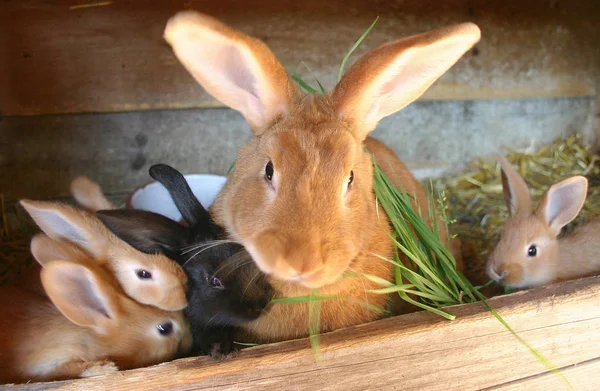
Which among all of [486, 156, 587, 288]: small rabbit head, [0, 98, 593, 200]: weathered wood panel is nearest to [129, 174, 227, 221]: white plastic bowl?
[0, 98, 593, 200]: weathered wood panel

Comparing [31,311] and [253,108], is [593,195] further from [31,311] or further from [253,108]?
[31,311]

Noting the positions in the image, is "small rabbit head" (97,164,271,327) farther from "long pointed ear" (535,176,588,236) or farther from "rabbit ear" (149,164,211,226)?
"long pointed ear" (535,176,588,236)

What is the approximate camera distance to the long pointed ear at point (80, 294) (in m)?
1.53

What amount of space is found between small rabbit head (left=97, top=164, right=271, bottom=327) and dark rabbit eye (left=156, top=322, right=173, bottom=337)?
5.8 inches

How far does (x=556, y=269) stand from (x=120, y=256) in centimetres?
192

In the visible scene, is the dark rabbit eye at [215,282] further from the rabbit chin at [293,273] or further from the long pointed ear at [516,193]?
the long pointed ear at [516,193]

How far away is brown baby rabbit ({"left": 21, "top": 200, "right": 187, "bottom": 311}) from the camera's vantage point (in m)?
1.76

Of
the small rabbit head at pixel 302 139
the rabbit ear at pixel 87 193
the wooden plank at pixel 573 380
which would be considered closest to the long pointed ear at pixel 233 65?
the small rabbit head at pixel 302 139

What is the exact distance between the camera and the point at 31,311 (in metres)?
1.81

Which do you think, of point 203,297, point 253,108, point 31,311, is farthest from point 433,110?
point 31,311

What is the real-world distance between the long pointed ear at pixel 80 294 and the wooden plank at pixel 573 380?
1286mm

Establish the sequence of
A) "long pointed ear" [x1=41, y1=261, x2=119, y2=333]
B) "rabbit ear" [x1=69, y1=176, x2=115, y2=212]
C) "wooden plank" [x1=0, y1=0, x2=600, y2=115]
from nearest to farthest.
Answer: "long pointed ear" [x1=41, y1=261, x2=119, y2=333], "rabbit ear" [x1=69, y1=176, x2=115, y2=212], "wooden plank" [x1=0, y1=0, x2=600, y2=115]

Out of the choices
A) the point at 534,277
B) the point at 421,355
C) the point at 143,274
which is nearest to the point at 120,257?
the point at 143,274

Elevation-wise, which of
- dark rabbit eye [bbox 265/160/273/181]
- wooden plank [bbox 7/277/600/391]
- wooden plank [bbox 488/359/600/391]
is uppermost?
dark rabbit eye [bbox 265/160/273/181]
